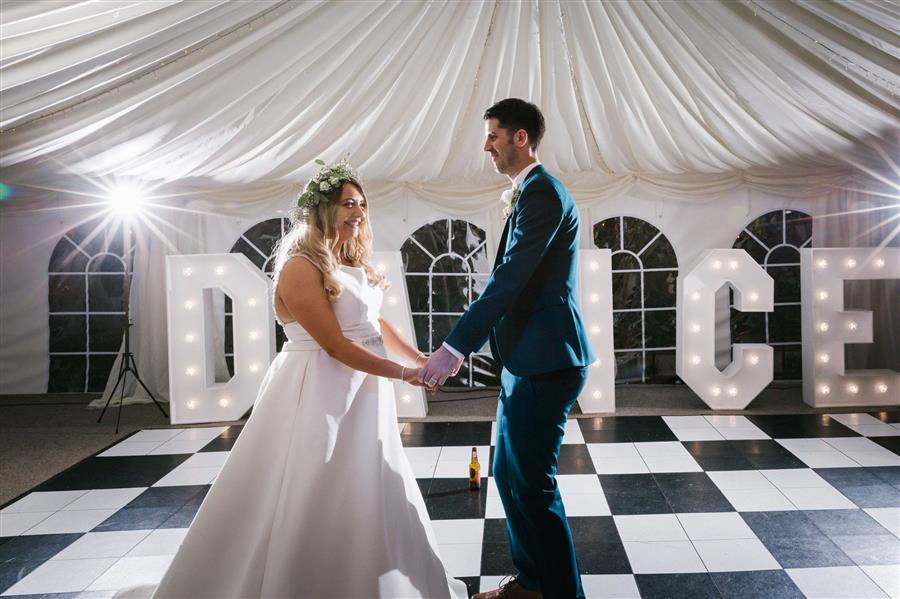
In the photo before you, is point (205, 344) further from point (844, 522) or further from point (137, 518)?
point (844, 522)

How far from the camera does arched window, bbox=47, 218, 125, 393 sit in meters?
6.75

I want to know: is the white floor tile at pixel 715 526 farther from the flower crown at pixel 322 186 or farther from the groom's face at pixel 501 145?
the flower crown at pixel 322 186

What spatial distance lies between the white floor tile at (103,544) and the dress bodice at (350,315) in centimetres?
154

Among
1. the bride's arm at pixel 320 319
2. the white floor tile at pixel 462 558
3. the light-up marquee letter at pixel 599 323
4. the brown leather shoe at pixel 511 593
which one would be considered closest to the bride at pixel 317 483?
the bride's arm at pixel 320 319

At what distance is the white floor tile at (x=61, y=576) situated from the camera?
257cm

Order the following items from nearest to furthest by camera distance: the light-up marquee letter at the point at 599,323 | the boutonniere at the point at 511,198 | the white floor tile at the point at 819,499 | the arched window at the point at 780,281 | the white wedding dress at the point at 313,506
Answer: the white wedding dress at the point at 313,506 → the boutonniere at the point at 511,198 → the white floor tile at the point at 819,499 → the light-up marquee letter at the point at 599,323 → the arched window at the point at 780,281

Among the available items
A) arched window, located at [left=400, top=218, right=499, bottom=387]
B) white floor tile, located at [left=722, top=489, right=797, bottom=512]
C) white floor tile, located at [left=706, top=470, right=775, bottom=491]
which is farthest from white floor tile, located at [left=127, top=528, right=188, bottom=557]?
arched window, located at [left=400, top=218, right=499, bottom=387]

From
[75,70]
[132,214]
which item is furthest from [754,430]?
[132,214]

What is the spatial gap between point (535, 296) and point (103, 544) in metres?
2.41

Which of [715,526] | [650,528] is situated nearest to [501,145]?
[650,528]

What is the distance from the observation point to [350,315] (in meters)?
2.21

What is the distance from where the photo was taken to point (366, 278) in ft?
7.80

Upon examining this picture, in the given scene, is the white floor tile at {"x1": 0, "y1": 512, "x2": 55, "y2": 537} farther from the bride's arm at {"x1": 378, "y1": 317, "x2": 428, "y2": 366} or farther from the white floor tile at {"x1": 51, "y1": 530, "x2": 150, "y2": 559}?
the bride's arm at {"x1": 378, "y1": 317, "x2": 428, "y2": 366}

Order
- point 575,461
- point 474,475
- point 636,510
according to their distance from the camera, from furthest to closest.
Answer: point 575,461 < point 474,475 < point 636,510
